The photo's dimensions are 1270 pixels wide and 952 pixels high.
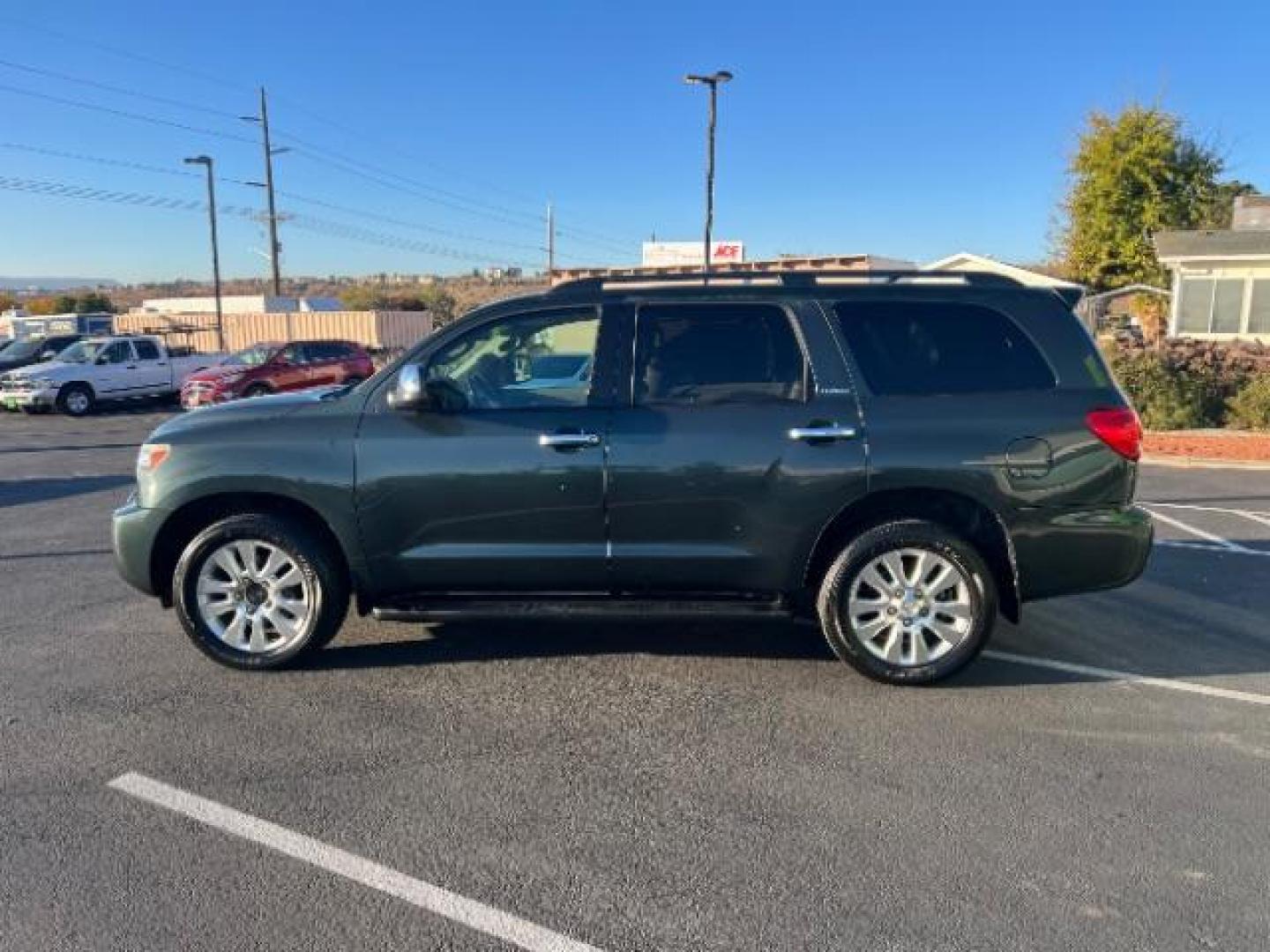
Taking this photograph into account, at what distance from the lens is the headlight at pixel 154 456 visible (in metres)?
4.66

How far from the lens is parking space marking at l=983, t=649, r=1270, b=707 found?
446cm

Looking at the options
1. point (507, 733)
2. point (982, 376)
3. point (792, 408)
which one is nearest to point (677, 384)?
point (792, 408)

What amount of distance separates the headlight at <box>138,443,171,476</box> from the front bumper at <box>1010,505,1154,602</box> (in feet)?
13.4

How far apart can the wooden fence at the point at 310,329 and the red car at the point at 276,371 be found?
14.0m

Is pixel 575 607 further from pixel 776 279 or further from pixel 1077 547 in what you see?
pixel 1077 547

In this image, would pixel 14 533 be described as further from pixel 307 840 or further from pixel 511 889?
pixel 511 889

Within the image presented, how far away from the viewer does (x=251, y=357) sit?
21734 mm

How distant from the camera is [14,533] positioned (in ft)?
27.1

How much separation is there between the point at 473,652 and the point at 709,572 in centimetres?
139

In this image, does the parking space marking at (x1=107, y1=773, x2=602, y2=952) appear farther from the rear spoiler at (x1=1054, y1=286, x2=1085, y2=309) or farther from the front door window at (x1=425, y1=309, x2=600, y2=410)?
the rear spoiler at (x1=1054, y1=286, x2=1085, y2=309)

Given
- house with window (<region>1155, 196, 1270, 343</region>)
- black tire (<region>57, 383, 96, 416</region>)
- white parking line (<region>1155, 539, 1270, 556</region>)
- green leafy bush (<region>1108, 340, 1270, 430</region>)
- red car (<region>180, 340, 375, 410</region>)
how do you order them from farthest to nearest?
black tire (<region>57, 383, 96, 416</region>) → red car (<region>180, 340, 375, 410</region>) → house with window (<region>1155, 196, 1270, 343</region>) → green leafy bush (<region>1108, 340, 1270, 430</region>) → white parking line (<region>1155, 539, 1270, 556</region>)

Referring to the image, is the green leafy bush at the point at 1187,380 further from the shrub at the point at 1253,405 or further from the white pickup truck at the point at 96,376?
the white pickup truck at the point at 96,376

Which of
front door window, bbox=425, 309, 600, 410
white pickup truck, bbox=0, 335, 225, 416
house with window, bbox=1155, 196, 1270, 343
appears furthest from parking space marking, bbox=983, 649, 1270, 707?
white pickup truck, bbox=0, 335, 225, 416

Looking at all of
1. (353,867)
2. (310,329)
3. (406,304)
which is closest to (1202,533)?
(353,867)
